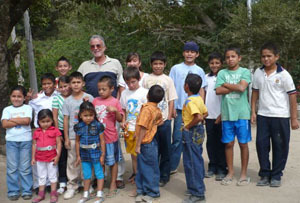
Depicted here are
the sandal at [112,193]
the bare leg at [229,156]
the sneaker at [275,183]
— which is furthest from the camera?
the bare leg at [229,156]

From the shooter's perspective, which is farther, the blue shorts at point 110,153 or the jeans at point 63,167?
the jeans at point 63,167

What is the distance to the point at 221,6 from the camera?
13461 millimetres

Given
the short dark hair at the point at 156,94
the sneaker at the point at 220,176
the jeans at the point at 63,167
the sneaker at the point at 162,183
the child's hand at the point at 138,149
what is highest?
the short dark hair at the point at 156,94

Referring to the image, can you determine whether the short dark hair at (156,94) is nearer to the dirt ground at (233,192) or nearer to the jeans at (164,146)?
the jeans at (164,146)

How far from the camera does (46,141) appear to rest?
4242 millimetres

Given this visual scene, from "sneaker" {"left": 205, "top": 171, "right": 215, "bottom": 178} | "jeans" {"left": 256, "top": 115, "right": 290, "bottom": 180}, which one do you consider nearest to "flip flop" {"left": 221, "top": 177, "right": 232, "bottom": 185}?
"sneaker" {"left": 205, "top": 171, "right": 215, "bottom": 178}

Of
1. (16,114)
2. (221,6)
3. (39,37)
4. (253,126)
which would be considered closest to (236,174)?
(16,114)

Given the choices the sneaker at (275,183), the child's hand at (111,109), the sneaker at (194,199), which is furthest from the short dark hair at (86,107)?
the sneaker at (275,183)

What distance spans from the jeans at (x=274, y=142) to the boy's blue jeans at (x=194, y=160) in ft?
3.41

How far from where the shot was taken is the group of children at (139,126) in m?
4.02

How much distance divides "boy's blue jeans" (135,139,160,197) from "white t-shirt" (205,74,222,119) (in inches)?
45.8

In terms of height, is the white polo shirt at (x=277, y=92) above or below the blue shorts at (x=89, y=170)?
above

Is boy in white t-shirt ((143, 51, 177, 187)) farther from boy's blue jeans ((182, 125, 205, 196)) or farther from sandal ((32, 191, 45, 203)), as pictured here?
sandal ((32, 191, 45, 203))

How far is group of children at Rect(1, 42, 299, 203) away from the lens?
158 inches
